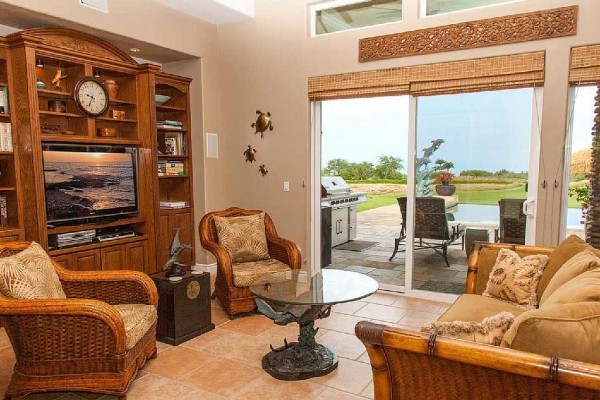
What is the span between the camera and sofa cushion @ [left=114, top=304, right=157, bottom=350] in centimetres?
252

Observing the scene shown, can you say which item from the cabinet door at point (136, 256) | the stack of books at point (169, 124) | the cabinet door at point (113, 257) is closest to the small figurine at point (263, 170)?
the stack of books at point (169, 124)

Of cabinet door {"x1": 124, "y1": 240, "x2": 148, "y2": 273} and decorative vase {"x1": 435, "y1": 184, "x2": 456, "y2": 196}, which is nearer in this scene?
decorative vase {"x1": 435, "y1": 184, "x2": 456, "y2": 196}

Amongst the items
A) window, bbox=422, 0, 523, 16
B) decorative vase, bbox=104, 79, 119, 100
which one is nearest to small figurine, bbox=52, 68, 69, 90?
decorative vase, bbox=104, 79, 119, 100

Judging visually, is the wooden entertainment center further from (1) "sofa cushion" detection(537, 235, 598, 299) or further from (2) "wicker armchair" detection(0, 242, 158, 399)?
(1) "sofa cushion" detection(537, 235, 598, 299)

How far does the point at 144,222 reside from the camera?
4.66m

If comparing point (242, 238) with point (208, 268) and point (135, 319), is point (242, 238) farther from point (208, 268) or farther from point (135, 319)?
point (135, 319)

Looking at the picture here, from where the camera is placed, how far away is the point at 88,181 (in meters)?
4.14

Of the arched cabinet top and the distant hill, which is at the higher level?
the arched cabinet top

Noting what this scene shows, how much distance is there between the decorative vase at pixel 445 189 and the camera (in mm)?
4289

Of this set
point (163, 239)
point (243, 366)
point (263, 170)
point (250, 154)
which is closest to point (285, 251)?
point (263, 170)

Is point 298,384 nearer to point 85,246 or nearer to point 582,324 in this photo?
point 582,324

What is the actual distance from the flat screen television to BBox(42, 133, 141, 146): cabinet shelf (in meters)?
0.07

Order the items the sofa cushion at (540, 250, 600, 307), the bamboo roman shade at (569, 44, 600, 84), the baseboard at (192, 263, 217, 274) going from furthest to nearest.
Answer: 1. the baseboard at (192, 263, 217, 274)
2. the bamboo roman shade at (569, 44, 600, 84)
3. the sofa cushion at (540, 250, 600, 307)

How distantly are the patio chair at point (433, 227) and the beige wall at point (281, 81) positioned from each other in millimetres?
851
